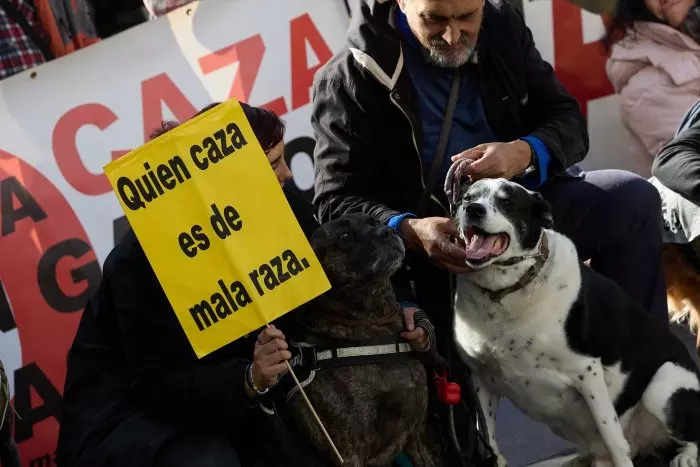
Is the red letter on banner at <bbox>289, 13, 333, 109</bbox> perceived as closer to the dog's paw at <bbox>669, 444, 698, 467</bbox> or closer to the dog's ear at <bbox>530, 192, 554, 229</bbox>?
the dog's ear at <bbox>530, 192, 554, 229</bbox>

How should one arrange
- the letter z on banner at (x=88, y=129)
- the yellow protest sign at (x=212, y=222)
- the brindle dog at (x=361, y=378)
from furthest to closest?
the letter z on banner at (x=88, y=129)
the brindle dog at (x=361, y=378)
the yellow protest sign at (x=212, y=222)

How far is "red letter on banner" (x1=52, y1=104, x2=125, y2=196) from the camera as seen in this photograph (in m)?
4.09

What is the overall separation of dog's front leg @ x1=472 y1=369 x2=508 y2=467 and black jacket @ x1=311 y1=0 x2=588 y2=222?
609mm

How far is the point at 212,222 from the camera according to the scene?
268 centimetres

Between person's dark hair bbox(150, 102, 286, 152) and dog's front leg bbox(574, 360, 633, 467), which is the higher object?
person's dark hair bbox(150, 102, 286, 152)

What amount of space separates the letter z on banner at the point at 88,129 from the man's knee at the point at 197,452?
1.24 metres

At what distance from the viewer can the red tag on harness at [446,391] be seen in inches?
125

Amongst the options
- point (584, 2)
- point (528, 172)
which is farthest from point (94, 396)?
point (584, 2)

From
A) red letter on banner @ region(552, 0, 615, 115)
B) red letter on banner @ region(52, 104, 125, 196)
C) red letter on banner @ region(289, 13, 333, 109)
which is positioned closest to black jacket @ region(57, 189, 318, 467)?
red letter on banner @ region(52, 104, 125, 196)

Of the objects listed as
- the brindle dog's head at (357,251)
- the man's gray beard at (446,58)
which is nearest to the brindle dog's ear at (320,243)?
the brindle dog's head at (357,251)

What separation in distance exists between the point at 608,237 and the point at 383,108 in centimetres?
93

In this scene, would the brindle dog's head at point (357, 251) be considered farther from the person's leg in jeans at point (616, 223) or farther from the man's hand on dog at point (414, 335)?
the person's leg in jeans at point (616, 223)

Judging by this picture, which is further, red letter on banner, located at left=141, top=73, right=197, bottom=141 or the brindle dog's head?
red letter on banner, located at left=141, top=73, right=197, bottom=141

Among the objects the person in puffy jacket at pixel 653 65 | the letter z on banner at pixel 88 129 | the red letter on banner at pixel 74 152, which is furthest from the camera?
the person in puffy jacket at pixel 653 65
